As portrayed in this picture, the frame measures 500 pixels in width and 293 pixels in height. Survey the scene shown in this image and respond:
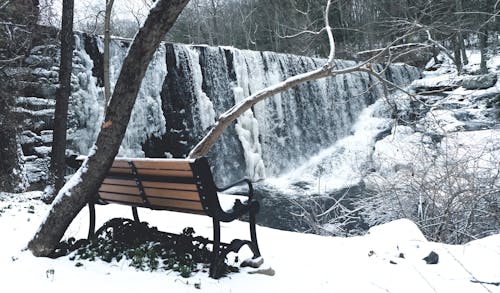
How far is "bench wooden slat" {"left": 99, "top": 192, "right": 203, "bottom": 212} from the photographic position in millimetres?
2945

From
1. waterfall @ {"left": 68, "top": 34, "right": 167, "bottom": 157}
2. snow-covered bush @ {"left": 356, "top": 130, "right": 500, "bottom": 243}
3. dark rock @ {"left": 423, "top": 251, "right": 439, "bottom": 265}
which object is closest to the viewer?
dark rock @ {"left": 423, "top": 251, "right": 439, "bottom": 265}

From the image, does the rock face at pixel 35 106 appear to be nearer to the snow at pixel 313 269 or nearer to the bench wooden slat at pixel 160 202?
the snow at pixel 313 269

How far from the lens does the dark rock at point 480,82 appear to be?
651 inches

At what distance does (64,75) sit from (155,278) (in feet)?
17.4

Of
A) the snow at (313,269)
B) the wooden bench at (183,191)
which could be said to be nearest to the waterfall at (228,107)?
the snow at (313,269)

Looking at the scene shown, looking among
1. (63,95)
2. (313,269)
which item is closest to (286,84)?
(313,269)

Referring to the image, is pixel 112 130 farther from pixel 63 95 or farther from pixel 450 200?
pixel 63 95

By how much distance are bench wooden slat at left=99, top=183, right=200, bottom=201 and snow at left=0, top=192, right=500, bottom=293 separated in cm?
51

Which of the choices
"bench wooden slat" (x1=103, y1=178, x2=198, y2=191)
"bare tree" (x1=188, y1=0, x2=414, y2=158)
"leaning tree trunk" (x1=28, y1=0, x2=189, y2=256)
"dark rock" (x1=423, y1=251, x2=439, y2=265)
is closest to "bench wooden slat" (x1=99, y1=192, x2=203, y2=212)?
"bench wooden slat" (x1=103, y1=178, x2=198, y2=191)

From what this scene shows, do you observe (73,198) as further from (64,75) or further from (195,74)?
(195,74)

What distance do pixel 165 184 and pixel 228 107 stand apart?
34.5ft

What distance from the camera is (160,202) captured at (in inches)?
127

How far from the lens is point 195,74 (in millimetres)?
12516

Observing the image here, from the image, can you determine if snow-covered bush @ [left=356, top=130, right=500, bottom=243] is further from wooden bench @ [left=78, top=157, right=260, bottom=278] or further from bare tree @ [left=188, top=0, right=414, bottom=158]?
wooden bench @ [left=78, top=157, right=260, bottom=278]
